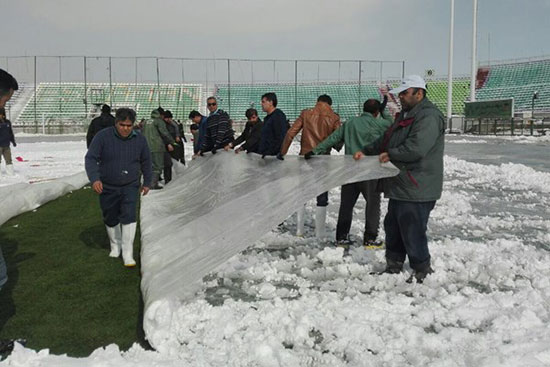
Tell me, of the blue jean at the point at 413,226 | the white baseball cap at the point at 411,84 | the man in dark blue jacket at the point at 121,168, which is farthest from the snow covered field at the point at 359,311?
the white baseball cap at the point at 411,84

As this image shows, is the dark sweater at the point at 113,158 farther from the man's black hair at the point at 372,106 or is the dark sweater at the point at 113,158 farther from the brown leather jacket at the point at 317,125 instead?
the man's black hair at the point at 372,106

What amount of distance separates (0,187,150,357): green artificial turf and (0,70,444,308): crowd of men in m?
0.44

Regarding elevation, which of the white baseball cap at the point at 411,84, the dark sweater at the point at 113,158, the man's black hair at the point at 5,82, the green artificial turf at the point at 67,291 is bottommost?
the green artificial turf at the point at 67,291

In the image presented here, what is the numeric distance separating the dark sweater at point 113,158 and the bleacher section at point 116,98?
46.8m

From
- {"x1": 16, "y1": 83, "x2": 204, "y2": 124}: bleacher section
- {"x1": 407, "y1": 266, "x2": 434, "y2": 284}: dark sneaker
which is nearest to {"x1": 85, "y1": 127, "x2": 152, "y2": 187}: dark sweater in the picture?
{"x1": 407, "y1": 266, "x2": 434, "y2": 284}: dark sneaker

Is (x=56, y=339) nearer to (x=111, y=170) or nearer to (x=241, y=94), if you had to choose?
(x=111, y=170)

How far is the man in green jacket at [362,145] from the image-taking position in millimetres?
5340

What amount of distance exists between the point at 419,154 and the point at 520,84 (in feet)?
196

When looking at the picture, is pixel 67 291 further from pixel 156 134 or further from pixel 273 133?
pixel 156 134

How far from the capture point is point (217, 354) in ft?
9.89

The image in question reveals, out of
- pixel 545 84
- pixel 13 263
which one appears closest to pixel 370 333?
pixel 13 263

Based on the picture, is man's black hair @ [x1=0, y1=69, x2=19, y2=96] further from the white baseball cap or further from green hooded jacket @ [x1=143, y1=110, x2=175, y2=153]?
green hooded jacket @ [x1=143, y1=110, x2=175, y2=153]

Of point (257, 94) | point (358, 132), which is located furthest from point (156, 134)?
point (257, 94)

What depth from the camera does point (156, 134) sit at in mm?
9516
